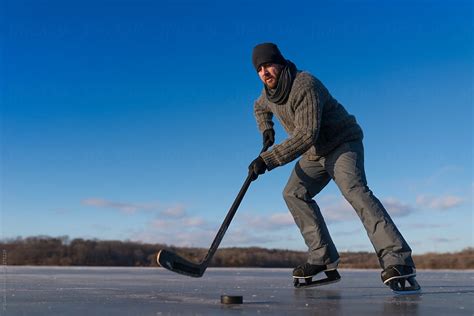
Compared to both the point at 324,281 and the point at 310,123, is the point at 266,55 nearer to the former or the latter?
the point at 310,123

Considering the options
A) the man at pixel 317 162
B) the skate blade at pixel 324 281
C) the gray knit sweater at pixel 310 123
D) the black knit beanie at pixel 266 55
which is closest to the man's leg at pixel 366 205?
the man at pixel 317 162

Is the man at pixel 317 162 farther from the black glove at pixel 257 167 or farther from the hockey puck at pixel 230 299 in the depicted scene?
the hockey puck at pixel 230 299

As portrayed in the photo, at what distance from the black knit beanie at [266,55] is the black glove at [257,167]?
2.17 ft

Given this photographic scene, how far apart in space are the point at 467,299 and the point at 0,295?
265 centimetres

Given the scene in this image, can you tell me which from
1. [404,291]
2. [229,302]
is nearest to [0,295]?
[229,302]

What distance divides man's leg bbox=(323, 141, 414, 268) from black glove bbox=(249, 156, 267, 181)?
55 cm

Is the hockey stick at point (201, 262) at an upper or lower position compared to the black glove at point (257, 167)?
lower

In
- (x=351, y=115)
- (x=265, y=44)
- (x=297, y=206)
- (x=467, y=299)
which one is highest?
(x=265, y=44)

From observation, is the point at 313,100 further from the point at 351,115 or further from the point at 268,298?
the point at 268,298

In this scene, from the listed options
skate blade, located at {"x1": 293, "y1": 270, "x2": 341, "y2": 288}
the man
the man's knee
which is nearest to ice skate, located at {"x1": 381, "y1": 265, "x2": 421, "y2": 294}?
the man

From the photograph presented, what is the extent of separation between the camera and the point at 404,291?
11.3 feet

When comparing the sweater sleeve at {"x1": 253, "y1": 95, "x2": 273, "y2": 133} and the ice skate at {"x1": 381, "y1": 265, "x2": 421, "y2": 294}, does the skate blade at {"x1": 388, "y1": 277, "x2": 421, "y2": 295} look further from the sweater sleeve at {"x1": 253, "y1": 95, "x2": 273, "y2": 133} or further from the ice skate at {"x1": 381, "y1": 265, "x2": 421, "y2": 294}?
the sweater sleeve at {"x1": 253, "y1": 95, "x2": 273, "y2": 133}

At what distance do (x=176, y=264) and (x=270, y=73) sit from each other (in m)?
1.43

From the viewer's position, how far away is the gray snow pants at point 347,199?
3.48m
